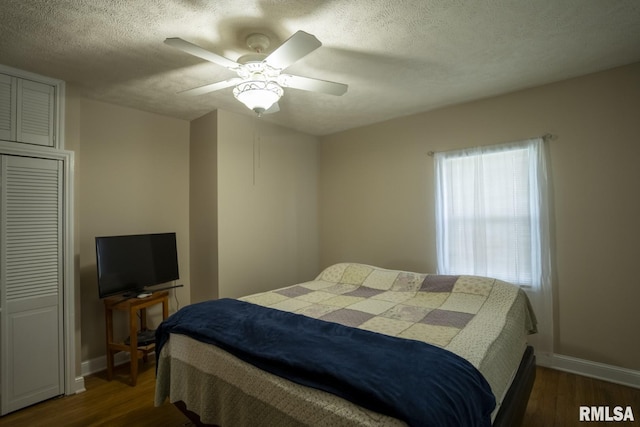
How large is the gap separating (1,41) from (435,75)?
297 cm

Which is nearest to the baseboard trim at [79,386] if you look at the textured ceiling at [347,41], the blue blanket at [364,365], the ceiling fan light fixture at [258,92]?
the blue blanket at [364,365]

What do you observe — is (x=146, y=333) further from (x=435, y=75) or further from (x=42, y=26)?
(x=435, y=75)

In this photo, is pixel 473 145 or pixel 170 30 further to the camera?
pixel 473 145

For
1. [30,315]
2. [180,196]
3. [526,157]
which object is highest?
[526,157]

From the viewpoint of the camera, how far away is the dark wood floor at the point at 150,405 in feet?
6.96

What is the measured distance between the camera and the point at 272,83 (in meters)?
1.88

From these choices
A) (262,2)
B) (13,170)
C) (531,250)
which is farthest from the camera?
(531,250)

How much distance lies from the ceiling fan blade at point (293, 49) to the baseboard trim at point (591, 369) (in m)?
3.10

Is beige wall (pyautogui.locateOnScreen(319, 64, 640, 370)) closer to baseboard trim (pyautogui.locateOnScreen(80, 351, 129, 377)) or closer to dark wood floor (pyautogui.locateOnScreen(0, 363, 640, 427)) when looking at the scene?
dark wood floor (pyautogui.locateOnScreen(0, 363, 640, 427))

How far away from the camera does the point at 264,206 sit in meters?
3.70

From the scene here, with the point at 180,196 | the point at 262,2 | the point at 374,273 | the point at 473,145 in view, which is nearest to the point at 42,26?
the point at 262,2

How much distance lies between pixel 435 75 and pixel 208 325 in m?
2.47

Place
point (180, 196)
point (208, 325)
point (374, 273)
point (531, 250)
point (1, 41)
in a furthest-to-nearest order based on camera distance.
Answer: point (180, 196) < point (374, 273) < point (531, 250) < point (1, 41) < point (208, 325)

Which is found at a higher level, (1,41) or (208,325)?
(1,41)
